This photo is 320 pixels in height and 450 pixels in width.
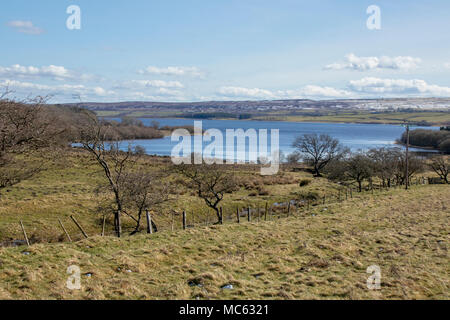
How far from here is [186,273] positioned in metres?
10.8

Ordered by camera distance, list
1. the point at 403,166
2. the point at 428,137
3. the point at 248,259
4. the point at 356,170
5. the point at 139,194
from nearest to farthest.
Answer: the point at 248,259 < the point at 139,194 < the point at 356,170 < the point at 403,166 < the point at 428,137

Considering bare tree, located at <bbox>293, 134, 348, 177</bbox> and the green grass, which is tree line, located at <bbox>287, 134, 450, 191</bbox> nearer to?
bare tree, located at <bbox>293, 134, 348, 177</bbox>

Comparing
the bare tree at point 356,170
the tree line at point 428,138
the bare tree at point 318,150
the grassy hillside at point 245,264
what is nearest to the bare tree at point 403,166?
the bare tree at point 356,170

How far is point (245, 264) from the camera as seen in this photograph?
39.0 feet

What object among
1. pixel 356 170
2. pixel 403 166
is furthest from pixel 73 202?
pixel 403 166

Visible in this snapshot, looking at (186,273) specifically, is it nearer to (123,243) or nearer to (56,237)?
(123,243)

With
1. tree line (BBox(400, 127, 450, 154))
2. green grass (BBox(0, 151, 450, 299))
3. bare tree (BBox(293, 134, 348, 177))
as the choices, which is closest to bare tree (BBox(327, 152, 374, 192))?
green grass (BBox(0, 151, 450, 299))

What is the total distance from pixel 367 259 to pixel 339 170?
3302 cm

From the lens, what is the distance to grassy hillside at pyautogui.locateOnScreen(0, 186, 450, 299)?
901cm

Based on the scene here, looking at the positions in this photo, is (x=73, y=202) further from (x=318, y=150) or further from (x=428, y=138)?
(x=428, y=138)

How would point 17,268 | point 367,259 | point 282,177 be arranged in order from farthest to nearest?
point 282,177 → point 367,259 → point 17,268

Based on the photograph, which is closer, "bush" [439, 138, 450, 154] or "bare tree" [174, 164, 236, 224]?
"bare tree" [174, 164, 236, 224]

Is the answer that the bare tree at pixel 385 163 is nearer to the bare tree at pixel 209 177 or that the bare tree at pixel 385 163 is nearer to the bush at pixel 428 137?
the bare tree at pixel 209 177
